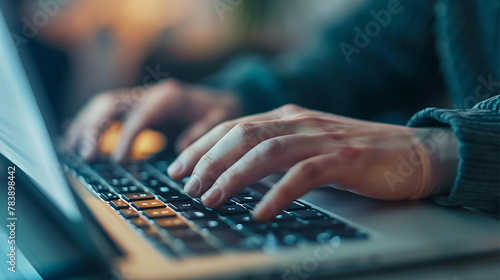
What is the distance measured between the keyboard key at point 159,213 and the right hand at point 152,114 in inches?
14.3

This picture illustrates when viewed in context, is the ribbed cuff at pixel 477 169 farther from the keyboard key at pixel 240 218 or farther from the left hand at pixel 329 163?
the keyboard key at pixel 240 218

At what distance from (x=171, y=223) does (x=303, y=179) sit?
0.40ft

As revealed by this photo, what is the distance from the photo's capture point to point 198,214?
391 millimetres

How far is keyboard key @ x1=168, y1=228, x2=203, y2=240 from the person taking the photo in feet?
1.06

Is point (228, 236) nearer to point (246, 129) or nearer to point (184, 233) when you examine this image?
point (184, 233)

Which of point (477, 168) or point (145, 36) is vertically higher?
point (145, 36)

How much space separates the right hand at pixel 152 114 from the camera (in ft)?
2.59

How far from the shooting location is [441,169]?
0.45m

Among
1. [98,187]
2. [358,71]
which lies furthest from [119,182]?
[358,71]

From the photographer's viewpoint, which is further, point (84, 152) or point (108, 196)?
point (84, 152)

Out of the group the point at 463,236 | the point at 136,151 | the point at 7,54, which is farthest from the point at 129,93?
the point at 463,236

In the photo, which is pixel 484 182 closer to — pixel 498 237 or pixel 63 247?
pixel 498 237

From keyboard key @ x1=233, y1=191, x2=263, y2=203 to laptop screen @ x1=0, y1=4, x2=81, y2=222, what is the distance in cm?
17

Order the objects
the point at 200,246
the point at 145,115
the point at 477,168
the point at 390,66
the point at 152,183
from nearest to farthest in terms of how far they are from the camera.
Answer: the point at 200,246 → the point at 477,168 → the point at 152,183 → the point at 145,115 → the point at 390,66
